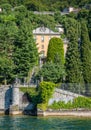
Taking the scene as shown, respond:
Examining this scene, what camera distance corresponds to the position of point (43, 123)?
58.4 m

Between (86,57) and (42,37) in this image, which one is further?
(42,37)

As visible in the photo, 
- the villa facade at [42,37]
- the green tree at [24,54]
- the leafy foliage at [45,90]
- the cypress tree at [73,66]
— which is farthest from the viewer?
the villa facade at [42,37]

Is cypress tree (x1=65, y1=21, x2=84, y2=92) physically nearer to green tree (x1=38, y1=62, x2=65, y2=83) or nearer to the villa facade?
green tree (x1=38, y1=62, x2=65, y2=83)

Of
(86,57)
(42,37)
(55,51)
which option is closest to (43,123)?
(86,57)

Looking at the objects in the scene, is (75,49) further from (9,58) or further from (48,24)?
(48,24)

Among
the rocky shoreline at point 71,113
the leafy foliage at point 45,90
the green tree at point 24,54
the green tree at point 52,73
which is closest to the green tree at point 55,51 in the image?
the green tree at point 52,73

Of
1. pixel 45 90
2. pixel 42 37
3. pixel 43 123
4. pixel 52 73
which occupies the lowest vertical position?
pixel 43 123

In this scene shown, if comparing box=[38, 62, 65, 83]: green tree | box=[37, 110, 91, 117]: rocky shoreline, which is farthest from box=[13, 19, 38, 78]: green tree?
box=[37, 110, 91, 117]: rocky shoreline

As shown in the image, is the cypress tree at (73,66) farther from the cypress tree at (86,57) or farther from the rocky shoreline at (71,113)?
the rocky shoreline at (71,113)

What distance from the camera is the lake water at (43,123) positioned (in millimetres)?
54881

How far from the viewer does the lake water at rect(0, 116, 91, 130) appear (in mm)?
54881

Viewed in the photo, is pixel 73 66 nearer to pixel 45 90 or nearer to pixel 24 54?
pixel 24 54

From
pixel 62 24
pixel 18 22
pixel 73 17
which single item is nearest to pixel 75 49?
pixel 18 22

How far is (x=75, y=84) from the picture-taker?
6969 centimetres
